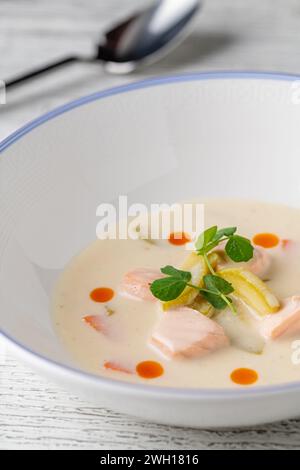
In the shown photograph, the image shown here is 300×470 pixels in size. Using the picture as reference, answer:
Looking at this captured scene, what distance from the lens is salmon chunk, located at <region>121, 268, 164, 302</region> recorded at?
1.81 m

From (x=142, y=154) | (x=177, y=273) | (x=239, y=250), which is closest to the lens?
(x=177, y=273)

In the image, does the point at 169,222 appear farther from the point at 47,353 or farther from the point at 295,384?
the point at 295,384

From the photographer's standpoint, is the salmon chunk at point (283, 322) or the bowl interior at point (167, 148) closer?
the salmon chunk at point (283, 322)

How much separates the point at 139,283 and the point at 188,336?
219 mm

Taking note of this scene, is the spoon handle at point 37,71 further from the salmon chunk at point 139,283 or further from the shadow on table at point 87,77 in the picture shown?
the salmon chunk at point 139,283

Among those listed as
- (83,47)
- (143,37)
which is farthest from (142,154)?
(83,47)

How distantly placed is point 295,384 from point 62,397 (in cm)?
51

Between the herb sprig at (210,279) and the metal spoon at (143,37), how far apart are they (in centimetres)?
107

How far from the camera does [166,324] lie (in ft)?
5.55

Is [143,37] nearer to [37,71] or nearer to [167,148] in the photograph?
[37,71]

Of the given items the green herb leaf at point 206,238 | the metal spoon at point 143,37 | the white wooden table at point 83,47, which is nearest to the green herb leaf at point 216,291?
the green herb leaf at point 206,238

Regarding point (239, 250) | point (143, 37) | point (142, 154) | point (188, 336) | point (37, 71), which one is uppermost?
point (143, 37)

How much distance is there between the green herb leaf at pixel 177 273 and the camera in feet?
5.70

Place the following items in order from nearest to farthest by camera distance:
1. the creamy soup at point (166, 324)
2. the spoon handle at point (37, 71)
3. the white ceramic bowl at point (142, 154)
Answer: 1. the creamy soup at point (166, 324)
2. the white ceramic bowl at point (142, 154)
3. the spoon handle at point (37, 71)
